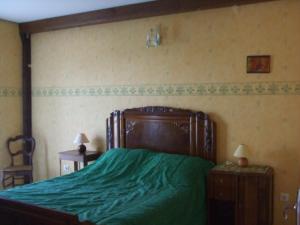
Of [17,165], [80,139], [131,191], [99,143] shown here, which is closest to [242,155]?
[131,191]

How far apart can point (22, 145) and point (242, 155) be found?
331 centimetres

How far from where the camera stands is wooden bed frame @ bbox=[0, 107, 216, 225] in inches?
157

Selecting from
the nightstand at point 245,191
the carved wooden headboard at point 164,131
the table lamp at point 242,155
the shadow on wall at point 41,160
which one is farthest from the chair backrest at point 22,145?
the table lamp at point 242,155

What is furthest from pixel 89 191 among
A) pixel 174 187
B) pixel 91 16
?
pixel 91 16

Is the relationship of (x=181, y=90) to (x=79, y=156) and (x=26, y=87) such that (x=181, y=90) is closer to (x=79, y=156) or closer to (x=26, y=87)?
(x=79, y=156)

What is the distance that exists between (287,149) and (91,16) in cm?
280

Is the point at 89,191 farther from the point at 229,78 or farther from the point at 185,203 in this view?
the point at 229,78

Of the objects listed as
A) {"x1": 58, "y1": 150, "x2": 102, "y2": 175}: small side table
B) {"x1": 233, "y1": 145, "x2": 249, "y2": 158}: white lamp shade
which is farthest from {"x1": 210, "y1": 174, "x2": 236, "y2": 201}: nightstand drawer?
{"x1": 58, "y1": 150, "x2": 102, "y2": 175}: small side table

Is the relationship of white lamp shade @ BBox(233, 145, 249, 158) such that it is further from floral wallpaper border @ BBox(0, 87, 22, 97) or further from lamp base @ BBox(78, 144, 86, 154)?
floral wallpaper border @ BBox(0, 87, 22, 97)

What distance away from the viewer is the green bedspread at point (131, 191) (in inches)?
110

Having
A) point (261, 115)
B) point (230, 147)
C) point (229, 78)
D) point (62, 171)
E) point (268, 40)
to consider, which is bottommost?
point (62, 171)

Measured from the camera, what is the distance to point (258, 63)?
146 inches

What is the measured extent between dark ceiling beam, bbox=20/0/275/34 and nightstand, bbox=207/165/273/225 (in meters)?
1.71

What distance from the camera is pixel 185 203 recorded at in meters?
3.23
